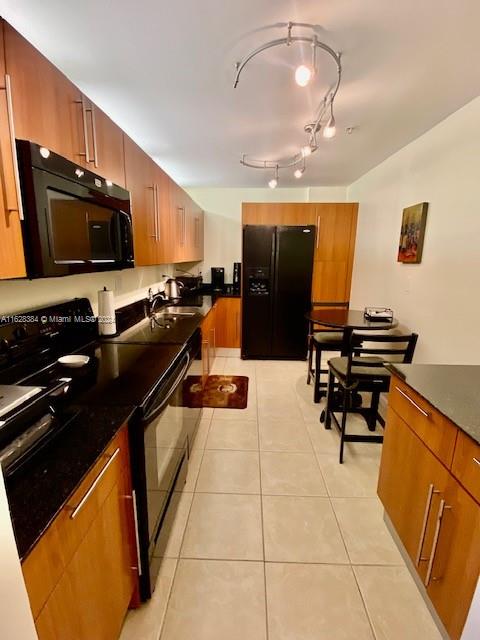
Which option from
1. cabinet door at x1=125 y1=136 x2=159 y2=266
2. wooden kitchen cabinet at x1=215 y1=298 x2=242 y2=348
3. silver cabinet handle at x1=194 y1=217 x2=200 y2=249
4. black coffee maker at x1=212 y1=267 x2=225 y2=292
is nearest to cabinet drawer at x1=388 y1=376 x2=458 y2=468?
cabinet door at x1=125 y1=136 x2=159 y2=266

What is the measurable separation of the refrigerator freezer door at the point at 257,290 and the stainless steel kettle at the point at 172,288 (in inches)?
33.5

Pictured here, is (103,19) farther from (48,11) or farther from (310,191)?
(310,191)

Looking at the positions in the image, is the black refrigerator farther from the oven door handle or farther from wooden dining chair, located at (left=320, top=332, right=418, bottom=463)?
the oven door handle

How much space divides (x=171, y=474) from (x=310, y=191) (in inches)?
158

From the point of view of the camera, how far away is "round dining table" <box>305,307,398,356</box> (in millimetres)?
2324

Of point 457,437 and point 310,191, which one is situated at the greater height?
point 310,191

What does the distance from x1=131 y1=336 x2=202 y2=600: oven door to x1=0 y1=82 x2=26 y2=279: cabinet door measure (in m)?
0.63

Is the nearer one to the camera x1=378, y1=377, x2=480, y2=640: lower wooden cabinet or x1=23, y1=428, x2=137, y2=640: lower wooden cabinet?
x1=23, y1=428, x2=137, y2=640: lower wooden cabinet

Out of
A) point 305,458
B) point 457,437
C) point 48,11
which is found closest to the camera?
point 457,437

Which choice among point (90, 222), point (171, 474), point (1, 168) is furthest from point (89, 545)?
point (90, 222)

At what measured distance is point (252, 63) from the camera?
4.94ft

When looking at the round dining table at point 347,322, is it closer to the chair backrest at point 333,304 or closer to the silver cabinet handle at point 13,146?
the chair backrest at point 333,304

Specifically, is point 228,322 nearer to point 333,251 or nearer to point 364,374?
point 333,251

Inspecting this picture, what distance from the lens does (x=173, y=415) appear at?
1.54 meters
